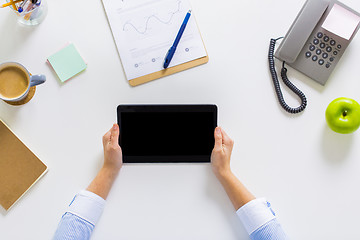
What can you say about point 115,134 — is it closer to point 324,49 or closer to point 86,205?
point 86,205

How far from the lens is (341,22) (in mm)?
947

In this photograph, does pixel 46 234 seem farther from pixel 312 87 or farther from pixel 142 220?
pixel 312 87

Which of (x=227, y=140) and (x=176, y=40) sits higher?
(x=176, y=40)

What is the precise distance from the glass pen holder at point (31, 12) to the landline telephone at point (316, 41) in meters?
0.65

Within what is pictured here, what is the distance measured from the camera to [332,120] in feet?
3.16

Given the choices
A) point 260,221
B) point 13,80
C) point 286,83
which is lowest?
point 260,221

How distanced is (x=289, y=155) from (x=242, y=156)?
0.14 meters

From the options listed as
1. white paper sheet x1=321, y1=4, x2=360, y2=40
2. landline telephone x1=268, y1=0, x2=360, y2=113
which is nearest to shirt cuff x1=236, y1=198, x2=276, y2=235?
landline telephone x1=268, y1=0, x2=360, y2=113

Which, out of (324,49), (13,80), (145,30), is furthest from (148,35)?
(324,49)

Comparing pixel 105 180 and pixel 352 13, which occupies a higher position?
pixel 352 13

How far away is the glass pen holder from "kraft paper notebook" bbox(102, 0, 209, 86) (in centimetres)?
17

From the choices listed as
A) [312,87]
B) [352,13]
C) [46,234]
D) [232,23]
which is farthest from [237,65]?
[46,234]

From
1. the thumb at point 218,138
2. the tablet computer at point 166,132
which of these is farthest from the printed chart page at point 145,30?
the thumb at point 218,138

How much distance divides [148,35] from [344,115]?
0.60 meters
